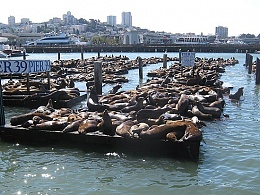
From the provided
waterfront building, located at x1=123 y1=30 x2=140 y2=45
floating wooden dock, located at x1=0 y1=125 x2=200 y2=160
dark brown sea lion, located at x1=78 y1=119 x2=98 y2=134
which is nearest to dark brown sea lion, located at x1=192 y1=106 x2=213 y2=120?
floating wooden dock, located at x1=0 y1=125 x2=200 y2=160

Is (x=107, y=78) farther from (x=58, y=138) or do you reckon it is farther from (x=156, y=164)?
(x=156, y=164)

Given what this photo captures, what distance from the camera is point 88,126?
9.02 meters

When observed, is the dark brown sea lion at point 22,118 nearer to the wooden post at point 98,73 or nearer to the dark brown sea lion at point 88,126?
the dark brown sea lion at point 88,126

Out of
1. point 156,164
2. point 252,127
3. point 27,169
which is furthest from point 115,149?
point 252,127

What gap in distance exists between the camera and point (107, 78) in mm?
24375

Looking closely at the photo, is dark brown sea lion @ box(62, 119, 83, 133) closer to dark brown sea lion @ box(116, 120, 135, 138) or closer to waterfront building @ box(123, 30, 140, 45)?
dark brown sea lion @ box(116, 120, 135, 138)

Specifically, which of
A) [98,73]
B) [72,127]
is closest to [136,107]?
[72,127]

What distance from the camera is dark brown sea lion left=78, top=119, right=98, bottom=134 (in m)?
8.94

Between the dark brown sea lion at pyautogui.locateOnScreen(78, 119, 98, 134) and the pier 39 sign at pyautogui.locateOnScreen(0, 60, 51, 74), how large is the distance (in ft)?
12.0

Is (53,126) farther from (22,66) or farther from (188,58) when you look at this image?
(188,58)

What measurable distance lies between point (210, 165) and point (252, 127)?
13.3ft

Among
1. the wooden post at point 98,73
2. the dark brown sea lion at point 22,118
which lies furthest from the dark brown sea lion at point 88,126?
the wooden post at point 98,73

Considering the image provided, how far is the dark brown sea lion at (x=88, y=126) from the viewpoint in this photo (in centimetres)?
894

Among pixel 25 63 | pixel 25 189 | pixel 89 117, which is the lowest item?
pixel 25 189
